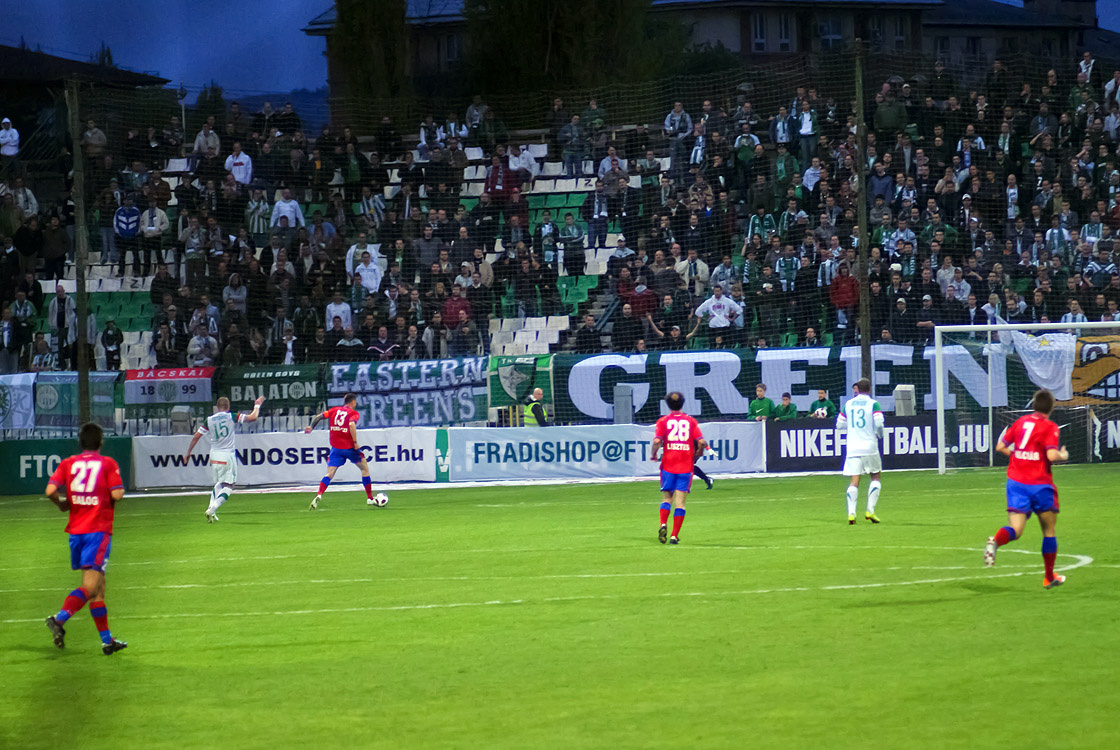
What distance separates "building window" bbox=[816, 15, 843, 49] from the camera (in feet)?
233

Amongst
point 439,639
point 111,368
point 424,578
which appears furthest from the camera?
point 111,368

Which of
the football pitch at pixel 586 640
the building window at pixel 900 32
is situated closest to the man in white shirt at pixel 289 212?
the football pitch at pixel 586 640

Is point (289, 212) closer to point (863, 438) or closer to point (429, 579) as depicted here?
point (863, 438)

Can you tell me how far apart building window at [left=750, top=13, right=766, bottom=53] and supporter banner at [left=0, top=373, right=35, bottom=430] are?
1853 inches

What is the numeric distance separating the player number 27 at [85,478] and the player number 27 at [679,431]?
8171 millimetres

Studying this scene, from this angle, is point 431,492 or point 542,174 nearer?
point 431,492

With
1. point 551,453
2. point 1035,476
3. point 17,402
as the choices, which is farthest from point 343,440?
point 1035,476

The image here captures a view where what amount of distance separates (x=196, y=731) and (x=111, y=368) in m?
28.5

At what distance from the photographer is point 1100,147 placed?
3478 centimetres

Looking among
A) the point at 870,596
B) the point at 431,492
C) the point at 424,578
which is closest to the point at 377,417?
the point at 431,492

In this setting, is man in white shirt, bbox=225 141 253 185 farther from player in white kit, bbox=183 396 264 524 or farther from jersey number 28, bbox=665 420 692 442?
jersey number 28, bbox=665 420 692 442

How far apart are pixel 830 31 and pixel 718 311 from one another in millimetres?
41951

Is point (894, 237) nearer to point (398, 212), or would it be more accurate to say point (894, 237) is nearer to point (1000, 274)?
point (1000, 274)

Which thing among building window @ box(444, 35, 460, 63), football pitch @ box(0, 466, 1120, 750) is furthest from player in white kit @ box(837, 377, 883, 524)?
building window @ box(444, 35, 460, 63)
